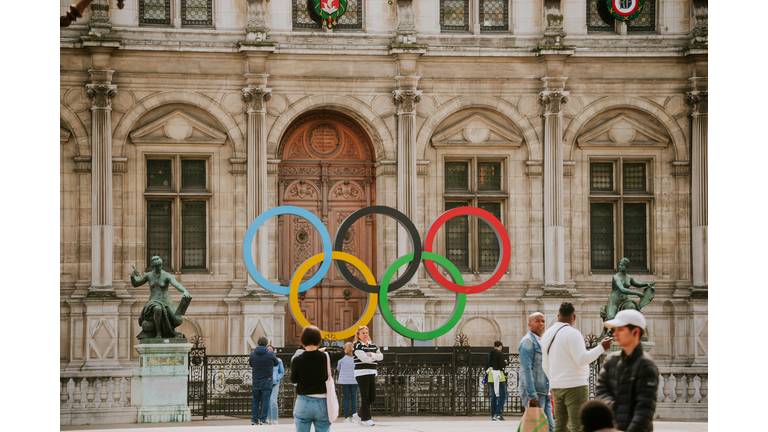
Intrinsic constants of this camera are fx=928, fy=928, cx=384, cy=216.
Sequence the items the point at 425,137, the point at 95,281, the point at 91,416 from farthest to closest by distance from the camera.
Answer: the point at 425,137
the point at 95,281
the point at 91,416

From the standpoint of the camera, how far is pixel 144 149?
2088 centimetres

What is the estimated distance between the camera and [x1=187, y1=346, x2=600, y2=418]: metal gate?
16719 mm

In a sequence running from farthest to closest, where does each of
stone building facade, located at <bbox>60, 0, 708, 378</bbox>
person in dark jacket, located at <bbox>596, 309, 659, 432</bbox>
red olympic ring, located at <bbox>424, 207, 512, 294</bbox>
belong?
stone building facade, located at <bbox>60, 0, 708, 378</bbox> < red olympic ring, located at <bbox>424, 207, 512, 294</bbox> < person in dark jacket, located at <bbox>596, 309, 659, 432</bbox>

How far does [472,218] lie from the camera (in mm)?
21766

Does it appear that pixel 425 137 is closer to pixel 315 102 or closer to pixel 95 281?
pixel 315 102

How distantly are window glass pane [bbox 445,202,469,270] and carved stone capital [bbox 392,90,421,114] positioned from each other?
2.41 m

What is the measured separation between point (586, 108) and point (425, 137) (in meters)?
3.86

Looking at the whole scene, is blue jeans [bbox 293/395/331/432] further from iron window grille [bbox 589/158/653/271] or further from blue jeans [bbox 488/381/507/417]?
iron window grille [bbox 589/158/653/271]

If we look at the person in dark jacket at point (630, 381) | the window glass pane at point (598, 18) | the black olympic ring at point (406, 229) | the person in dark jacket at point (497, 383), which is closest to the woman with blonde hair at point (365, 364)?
the person in dark jacket at point (497, 383)

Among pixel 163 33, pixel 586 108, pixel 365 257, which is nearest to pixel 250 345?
pixel 365 257

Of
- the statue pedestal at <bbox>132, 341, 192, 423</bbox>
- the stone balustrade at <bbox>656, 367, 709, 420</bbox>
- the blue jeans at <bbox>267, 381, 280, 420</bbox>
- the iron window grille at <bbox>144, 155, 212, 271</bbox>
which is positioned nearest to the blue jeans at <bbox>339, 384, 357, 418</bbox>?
the blue jeans at <bbox>267, 381, 280, 420</bbox>

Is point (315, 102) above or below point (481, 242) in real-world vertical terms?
above

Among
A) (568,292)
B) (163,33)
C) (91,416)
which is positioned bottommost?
(91,416)

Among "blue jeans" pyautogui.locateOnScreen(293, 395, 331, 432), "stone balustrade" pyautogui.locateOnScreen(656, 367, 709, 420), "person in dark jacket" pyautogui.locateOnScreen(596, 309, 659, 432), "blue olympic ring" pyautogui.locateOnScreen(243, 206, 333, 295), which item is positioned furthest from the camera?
"blue olympic ring" pyautogui.locateOnScreen(243, 206, 333, 295)
